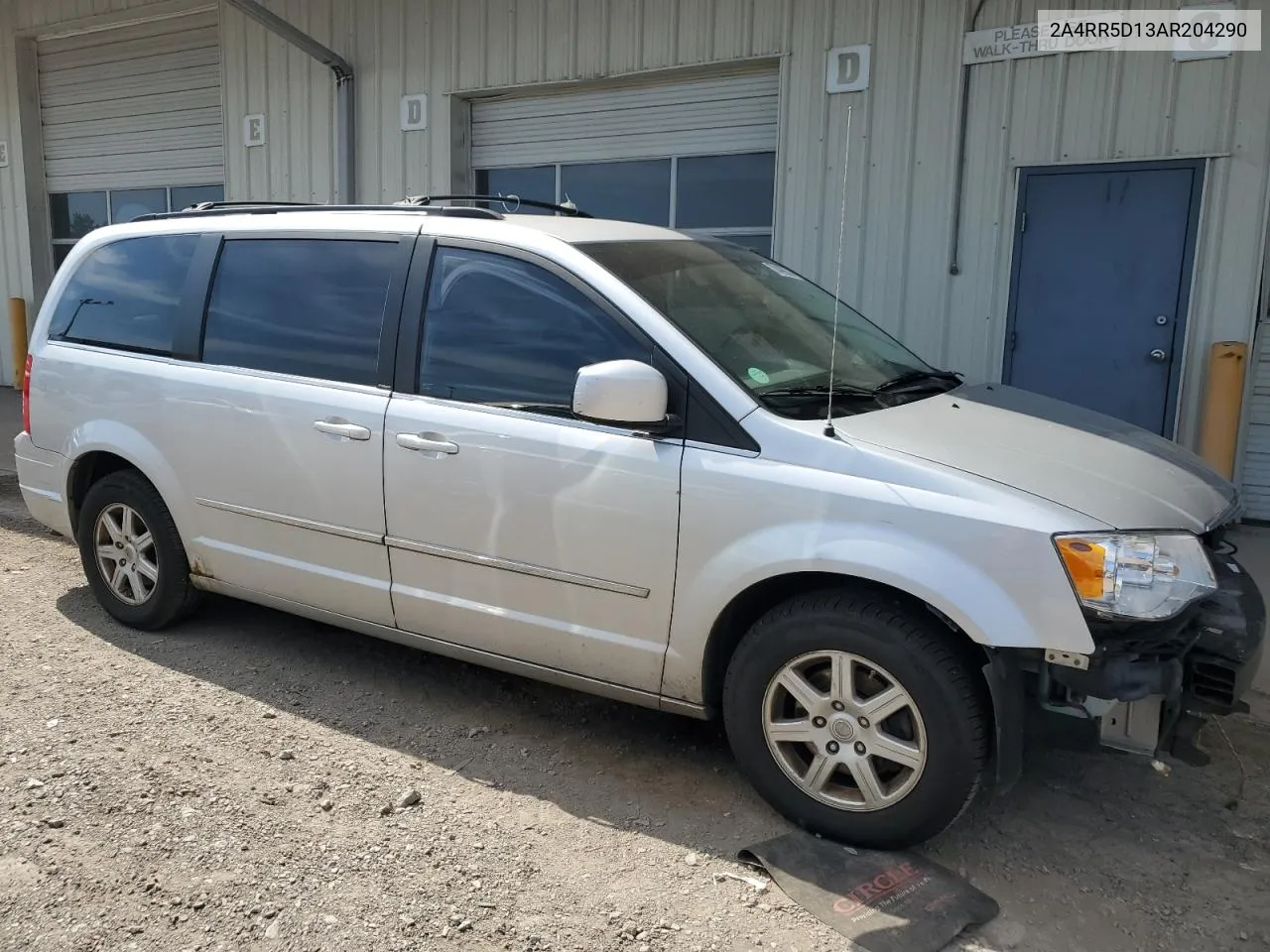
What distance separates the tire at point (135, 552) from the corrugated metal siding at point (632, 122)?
5591 mm

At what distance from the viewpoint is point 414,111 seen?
32.4 ft

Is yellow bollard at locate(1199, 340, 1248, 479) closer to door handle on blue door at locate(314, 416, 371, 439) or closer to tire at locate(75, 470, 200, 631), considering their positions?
door handle on blue door at locate(314, 416, 371, 439)

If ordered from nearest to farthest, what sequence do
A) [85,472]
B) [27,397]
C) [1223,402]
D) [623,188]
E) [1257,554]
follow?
[85,472], [27,397], [1257,554], [1223,402], [623,188]

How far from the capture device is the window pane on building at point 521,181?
31.7 ft

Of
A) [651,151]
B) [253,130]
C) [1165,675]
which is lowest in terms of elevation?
[1165,675]

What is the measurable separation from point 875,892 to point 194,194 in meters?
11.7

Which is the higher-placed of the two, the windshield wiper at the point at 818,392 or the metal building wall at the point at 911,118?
the metal building wall at the point at 911,118

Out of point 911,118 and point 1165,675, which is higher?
point 911,118

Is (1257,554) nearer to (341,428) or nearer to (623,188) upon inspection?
(341,428)

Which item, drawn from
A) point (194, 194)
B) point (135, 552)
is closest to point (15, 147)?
point (194, 194)

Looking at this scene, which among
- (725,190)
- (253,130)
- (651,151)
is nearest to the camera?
(725,190)

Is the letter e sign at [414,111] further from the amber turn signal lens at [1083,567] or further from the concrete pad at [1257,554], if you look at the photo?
the amber turn signal lens at [1083,567]

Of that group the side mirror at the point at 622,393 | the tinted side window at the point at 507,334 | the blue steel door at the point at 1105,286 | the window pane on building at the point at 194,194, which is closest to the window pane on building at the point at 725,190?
the blue steel door at the point at 1105,286

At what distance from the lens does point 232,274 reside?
4.41 m
